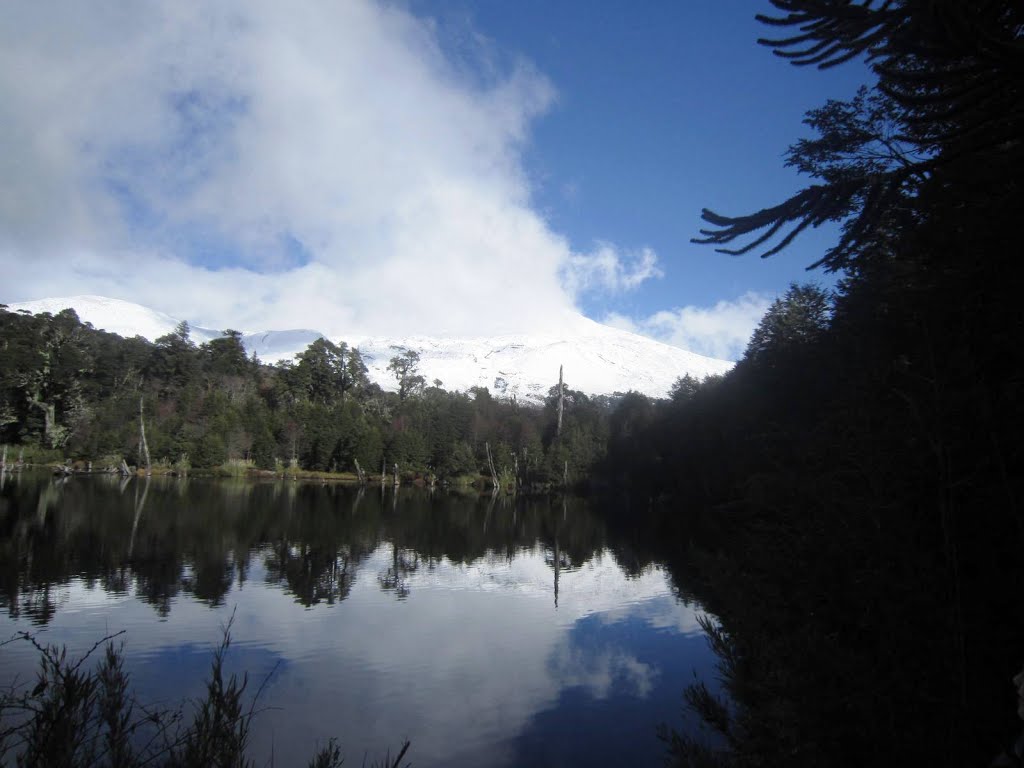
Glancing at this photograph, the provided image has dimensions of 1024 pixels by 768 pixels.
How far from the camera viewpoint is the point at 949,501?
2686 millimetres

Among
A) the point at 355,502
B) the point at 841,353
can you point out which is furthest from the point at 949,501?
the point at 355,502

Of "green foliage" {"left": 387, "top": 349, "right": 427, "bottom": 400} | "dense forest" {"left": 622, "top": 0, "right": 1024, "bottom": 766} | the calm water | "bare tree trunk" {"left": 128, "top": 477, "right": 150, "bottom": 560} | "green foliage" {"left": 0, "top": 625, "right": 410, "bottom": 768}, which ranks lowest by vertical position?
the calm water

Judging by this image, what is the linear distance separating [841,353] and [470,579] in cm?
1460

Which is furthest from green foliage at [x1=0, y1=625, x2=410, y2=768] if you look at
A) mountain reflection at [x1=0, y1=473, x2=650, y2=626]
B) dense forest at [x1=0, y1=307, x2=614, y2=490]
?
dense forest at [x1=0, y1=307, x2=614, y2=490]

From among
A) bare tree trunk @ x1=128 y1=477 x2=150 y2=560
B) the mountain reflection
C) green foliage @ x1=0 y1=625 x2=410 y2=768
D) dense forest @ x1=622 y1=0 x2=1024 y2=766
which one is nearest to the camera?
dense forest @ x1=622 y1=0 x2=1024 y2=766

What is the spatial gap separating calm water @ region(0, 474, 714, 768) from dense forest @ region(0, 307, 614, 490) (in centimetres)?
3069

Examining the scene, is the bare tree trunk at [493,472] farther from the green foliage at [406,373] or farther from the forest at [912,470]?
the forest at [912,470]

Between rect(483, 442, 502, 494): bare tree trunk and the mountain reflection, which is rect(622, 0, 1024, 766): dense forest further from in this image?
rect(483, 442, 502, 494): bare tree trunk

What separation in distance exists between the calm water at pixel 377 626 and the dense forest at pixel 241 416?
3069 centimetres

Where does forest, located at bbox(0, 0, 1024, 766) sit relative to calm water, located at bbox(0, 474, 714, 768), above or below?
above

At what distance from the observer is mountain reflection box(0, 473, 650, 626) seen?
1434 cm

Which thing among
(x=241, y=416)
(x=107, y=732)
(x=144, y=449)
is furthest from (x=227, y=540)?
(x=241, y=416)

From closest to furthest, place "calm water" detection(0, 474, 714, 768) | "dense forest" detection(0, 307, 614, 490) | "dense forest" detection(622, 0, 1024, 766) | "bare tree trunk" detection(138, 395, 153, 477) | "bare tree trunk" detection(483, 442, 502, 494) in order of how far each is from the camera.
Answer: "dense forest" detection(622, 0, 1024, 766) → "calm water" detection(0, 474, 714, 768) → "bare tree trunk" detection(138, 395, 153, 477) → "dense forest" detection(0, 307, 614, 490) → "bare tree trunk" detection(483, 442, 502, 494)

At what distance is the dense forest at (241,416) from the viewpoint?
A: 1993 inches
